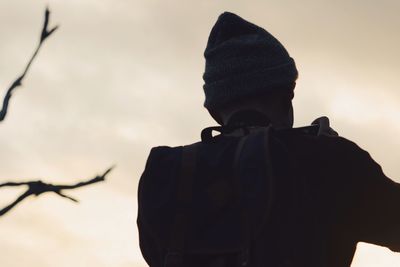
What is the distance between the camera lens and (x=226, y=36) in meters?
3.68

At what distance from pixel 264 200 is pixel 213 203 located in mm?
281

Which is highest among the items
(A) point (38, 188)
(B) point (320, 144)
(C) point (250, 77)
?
(C) point (250, 77)

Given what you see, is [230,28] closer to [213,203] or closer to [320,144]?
[320,144]

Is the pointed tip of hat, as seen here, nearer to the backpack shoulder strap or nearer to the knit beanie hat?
the knit beanie hat

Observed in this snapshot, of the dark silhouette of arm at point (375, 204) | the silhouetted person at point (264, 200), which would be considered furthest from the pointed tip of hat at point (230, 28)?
the dark silhouette of arm at point (375, 204)

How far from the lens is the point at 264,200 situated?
2811mm

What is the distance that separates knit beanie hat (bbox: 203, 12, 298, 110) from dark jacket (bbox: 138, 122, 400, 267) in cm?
41

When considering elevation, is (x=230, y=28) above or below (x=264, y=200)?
above

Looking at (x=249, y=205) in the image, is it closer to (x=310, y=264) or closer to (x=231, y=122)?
(x=310, y=264)

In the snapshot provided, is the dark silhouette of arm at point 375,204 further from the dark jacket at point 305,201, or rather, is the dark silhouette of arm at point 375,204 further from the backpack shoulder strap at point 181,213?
the backpack shoulder strap at point 181,213

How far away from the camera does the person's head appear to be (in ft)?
11.1

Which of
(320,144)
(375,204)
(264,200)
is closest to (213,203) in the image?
(264,200)

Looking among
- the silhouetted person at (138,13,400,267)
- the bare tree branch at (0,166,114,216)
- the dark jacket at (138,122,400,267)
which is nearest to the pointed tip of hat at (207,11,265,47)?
the silhouetted person at (138,13,400,267)

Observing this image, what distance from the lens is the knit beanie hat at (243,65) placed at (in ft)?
11.1
